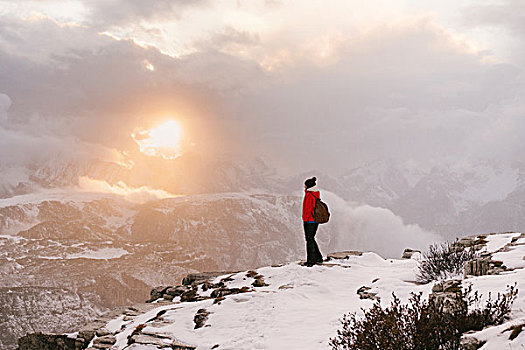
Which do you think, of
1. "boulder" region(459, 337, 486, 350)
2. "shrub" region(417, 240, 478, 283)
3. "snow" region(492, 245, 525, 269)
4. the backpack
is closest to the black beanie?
the backpack

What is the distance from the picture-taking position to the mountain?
11.1 m

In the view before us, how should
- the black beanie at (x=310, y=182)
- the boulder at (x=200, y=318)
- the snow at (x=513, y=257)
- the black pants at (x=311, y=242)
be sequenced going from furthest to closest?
the black pants at (x=311, y=242) → the black beanie at (x=310, y=182) → the boulder at (x=200, y=318) → the snow at (x=513, y=257)

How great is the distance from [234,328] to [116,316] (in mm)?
9094

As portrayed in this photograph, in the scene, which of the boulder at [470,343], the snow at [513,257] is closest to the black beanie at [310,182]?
the snow at [513,257]

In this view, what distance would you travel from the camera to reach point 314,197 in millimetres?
20469

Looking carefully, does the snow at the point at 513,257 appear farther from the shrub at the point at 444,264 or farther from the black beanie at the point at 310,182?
the black beanie at the point at 310,182

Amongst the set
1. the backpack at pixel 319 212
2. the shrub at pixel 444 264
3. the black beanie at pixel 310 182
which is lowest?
the shrub at pixel 444 264

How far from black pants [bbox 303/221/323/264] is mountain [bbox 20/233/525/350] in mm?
823

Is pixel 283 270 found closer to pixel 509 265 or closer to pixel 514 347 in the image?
pixel 509 265

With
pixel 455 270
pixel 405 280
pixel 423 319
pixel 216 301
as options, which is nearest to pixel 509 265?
pixel 455 270

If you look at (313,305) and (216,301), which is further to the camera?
(216,301)

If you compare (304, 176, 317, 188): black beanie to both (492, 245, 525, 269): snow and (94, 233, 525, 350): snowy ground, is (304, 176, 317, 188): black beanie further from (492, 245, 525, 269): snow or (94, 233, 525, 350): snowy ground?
(492, 245, 525, 269): snow

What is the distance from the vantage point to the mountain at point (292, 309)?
11141 mm

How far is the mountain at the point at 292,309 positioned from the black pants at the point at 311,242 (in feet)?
2.70
